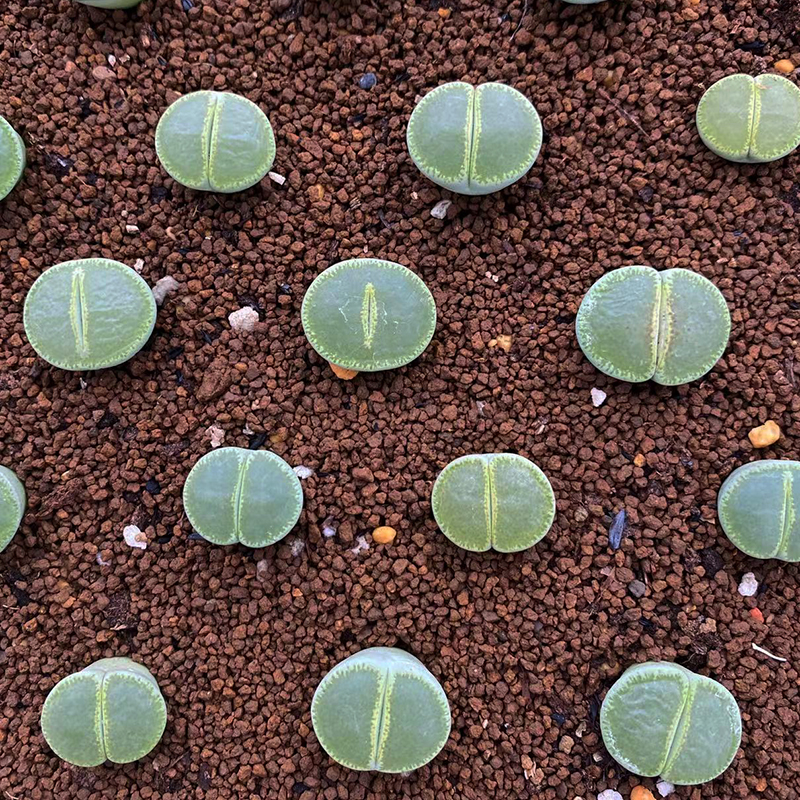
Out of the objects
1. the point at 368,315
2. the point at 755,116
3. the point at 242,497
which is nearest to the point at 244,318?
the point at 368,315

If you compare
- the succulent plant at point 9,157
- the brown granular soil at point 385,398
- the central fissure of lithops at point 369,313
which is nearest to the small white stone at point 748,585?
the brown granular soil at point 385,398

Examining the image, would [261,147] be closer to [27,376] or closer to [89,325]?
[89,325]

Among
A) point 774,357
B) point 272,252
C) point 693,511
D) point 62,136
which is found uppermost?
point 62,136

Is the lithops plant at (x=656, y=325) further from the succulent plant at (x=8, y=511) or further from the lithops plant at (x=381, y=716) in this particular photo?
the succulent plant at (x=8, y=511)

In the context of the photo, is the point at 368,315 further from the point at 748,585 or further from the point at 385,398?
the point at 748,585

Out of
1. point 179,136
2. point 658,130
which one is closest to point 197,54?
point 179,136

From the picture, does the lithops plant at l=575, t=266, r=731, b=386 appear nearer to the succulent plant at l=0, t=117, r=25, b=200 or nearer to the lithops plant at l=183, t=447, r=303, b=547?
the lithops plant at l=183, t=447, r=303, b=547
